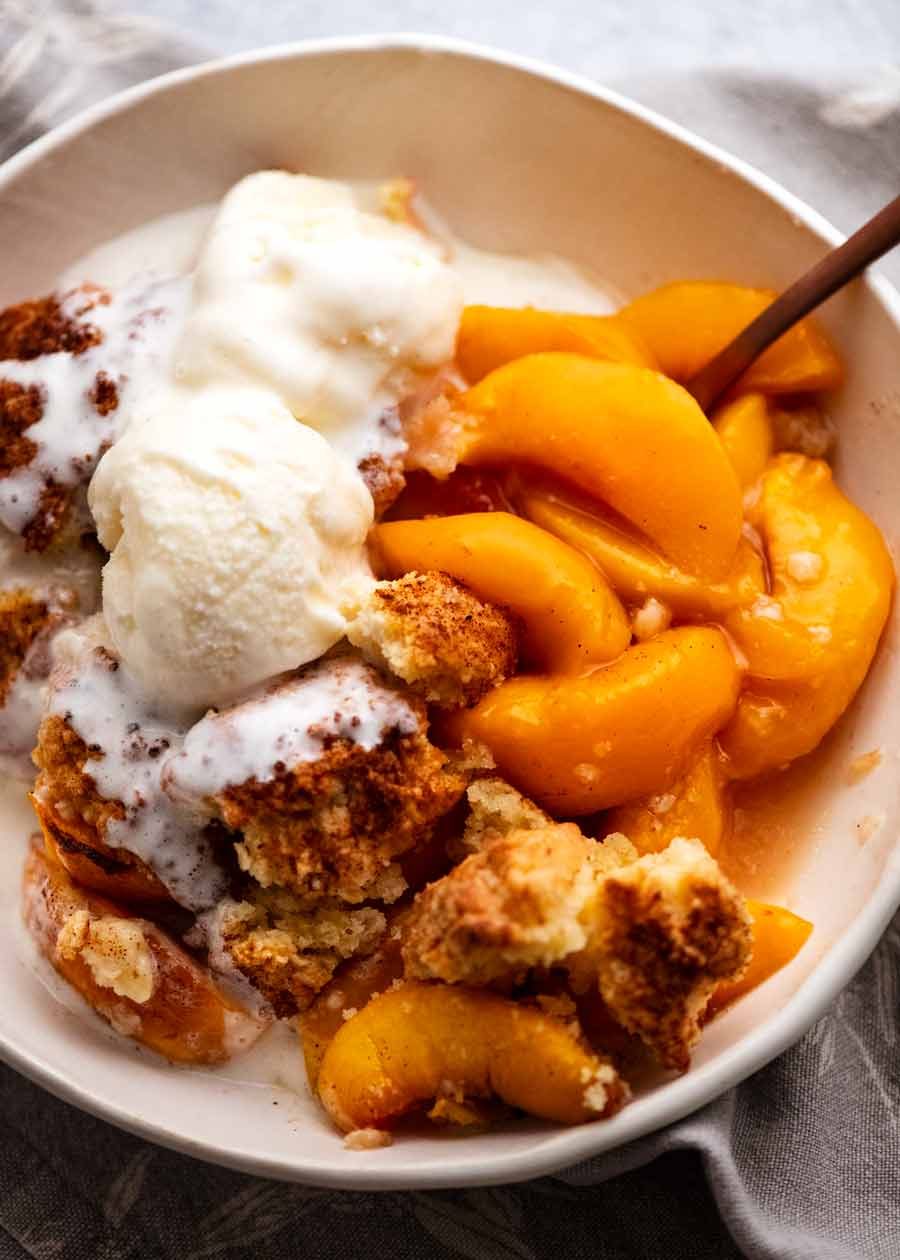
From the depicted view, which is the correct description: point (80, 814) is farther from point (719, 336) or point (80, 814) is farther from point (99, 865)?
point (719, 336)

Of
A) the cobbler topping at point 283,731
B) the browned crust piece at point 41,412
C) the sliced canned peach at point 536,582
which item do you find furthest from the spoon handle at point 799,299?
the browned crust piece at point 41,412

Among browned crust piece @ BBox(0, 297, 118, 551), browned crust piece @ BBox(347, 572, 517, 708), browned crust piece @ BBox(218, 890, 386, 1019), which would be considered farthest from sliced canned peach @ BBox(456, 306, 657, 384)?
browned crust piece @ BBox(218, 890, 386, 1019)

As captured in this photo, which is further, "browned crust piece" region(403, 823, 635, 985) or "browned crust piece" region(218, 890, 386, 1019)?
"browned crust piece" region(218, 890, 386, 1019)

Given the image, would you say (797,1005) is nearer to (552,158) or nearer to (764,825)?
(764,825)

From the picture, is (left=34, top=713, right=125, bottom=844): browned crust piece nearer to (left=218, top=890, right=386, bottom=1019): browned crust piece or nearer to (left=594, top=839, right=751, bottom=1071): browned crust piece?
(left=218, top=890, right=386, bottom=1019): browned crust piece

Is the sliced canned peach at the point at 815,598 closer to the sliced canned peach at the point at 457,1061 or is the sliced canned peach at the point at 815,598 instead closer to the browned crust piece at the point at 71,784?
the sliced canned peach at the point at 457,1061

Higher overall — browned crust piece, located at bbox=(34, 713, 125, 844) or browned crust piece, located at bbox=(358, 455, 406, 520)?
browned crust piece, located at bbox=(358, 455, 406, 520)
